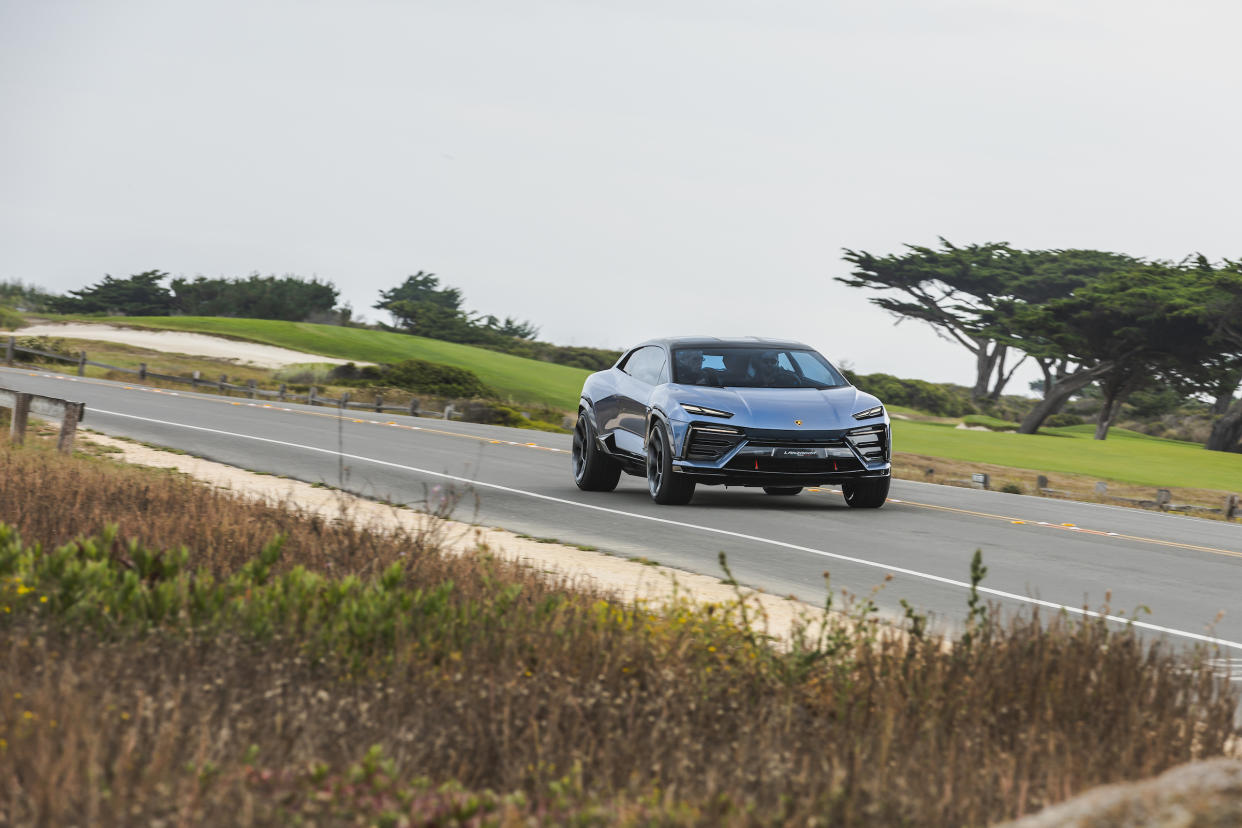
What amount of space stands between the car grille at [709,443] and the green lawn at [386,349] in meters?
61.5

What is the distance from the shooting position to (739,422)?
13.9 m

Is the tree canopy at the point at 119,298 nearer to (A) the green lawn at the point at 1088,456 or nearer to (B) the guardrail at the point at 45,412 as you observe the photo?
(A) the green lawn at the point at 1088,456

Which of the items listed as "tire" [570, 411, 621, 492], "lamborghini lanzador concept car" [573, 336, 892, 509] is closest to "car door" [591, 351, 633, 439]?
"lamborghini lanzador concept car" [573, 336, 892, 509]

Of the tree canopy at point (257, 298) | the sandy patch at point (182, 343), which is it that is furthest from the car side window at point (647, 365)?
the tree canopy at point (257, 298)

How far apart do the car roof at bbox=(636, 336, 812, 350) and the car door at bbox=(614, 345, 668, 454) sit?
175 millimetres

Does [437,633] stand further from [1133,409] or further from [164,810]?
[1133,409]

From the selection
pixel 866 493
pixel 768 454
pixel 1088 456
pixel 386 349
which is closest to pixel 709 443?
pixel 768 454

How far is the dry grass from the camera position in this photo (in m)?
3.96

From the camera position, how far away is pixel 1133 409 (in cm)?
9262

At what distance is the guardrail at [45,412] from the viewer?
54.0 feet

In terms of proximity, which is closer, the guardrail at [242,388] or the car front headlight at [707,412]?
the car front headlight at [707,412]

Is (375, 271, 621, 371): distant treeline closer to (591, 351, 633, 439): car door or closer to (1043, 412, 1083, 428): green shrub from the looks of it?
(1043, 412, 1083, 428): green shrub

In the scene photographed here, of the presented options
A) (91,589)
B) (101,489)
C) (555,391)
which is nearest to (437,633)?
(91,589)

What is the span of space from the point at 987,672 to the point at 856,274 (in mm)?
74726
